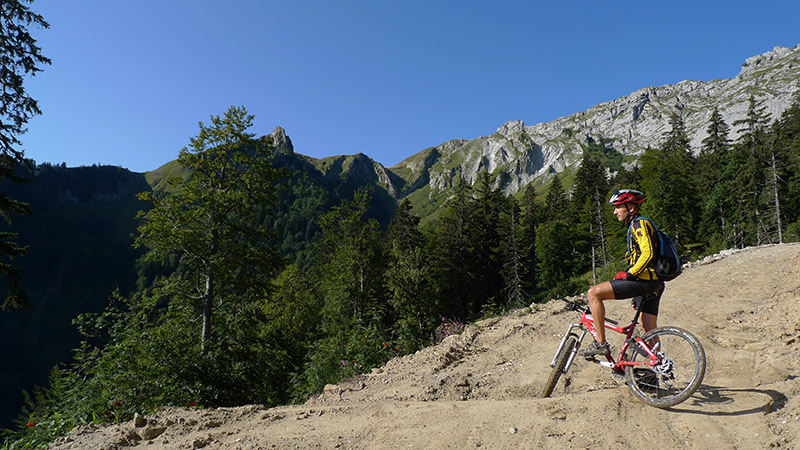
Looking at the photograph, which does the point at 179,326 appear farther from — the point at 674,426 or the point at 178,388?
the point at 674,426

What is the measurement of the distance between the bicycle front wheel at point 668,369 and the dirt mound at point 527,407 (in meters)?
0.16

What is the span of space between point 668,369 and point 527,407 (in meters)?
1.59

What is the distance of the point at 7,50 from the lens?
10.4m

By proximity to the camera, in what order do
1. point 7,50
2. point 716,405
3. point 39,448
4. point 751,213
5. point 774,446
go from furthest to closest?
point 751,213 → point 7,50 → point 39,448 → point 716,405 → point 774,446

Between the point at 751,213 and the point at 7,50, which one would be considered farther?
the point at 751,213

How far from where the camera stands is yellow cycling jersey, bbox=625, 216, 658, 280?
428 cm

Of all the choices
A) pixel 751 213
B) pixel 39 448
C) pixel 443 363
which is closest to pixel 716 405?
pixel 443 363

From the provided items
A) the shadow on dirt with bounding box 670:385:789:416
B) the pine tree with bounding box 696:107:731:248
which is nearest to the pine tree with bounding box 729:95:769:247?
the pine tree with bounding box 696:107:731:248

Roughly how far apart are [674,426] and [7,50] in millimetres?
16950

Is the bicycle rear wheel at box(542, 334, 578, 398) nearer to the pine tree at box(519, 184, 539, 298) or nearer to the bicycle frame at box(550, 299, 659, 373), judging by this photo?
the bicycle frame at box(550, 299, 659, 373)

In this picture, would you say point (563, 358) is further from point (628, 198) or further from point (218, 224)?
point (218, 224)

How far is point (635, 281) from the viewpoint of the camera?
174 inches

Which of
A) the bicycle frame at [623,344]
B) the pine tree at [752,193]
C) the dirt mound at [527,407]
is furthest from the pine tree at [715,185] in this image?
the bicycle frame at [623,344]

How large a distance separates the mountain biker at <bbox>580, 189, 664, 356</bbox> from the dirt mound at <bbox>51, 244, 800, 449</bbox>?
2.96 feet
